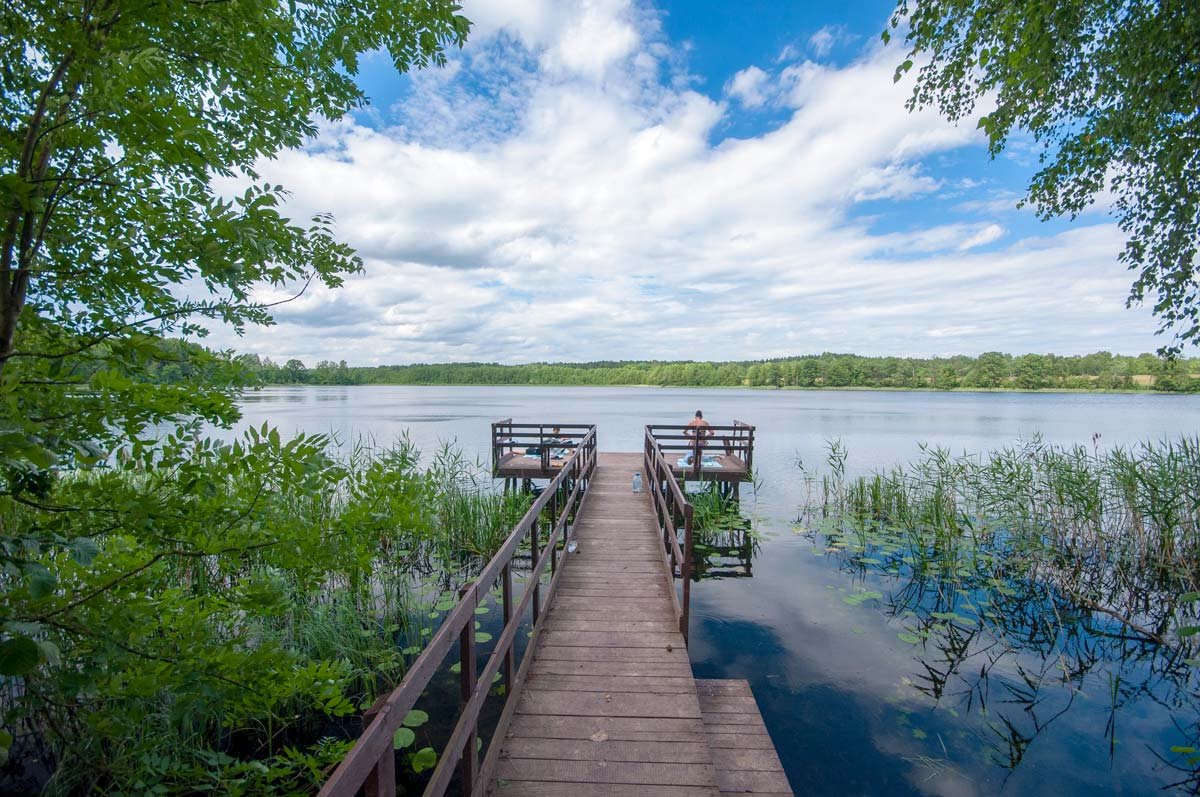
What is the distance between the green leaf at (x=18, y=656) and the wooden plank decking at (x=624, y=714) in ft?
8.27

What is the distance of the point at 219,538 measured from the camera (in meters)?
1.95

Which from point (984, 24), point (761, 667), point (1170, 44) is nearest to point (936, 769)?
point (761, 667)

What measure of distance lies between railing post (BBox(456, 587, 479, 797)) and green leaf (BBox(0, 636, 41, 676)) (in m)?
1.74

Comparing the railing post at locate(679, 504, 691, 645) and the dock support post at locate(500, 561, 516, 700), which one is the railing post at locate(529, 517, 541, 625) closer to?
the dock support post at locate(500, 561, 516, 700)

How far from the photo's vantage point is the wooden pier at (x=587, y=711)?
8.18ft

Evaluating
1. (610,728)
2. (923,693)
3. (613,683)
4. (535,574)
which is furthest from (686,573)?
(923,693)

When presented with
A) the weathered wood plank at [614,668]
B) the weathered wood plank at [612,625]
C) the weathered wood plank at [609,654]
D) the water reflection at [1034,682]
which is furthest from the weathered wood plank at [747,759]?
the water reflection at [1034,682]

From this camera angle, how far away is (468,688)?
2.90 meters

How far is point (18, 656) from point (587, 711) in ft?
10.6

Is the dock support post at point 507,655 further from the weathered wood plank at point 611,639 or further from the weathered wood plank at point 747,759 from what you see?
the weathered wood plank at point 747,759

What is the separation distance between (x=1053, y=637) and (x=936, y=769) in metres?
3.79

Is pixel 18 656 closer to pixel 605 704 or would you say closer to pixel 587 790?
pixel 587 790

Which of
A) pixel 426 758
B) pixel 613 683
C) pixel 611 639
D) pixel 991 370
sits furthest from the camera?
pixel 991 370

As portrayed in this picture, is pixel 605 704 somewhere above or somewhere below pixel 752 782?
above
